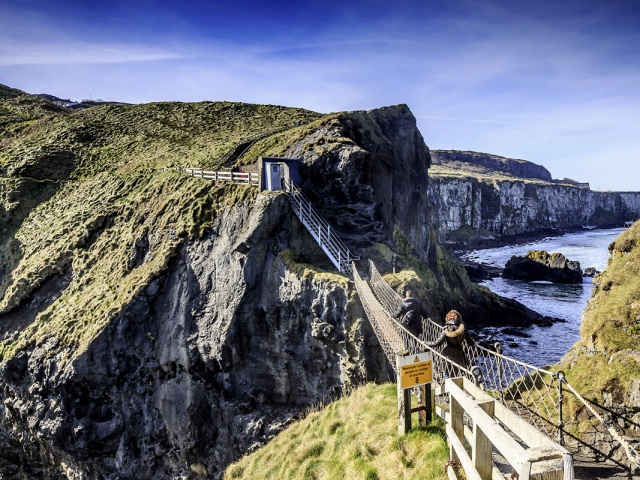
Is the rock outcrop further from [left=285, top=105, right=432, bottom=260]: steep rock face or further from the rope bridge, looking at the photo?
the rope bridge

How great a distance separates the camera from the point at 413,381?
7.78m

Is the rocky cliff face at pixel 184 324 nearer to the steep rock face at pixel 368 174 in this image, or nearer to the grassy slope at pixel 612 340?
the steep rock face at pixel 368 174

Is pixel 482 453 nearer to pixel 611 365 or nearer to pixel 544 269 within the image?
pixel 611 365

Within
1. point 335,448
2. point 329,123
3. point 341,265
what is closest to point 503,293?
point 329,123

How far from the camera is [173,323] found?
797 inches

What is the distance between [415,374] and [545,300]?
49822 millimetres

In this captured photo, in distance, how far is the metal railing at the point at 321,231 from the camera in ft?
61.8

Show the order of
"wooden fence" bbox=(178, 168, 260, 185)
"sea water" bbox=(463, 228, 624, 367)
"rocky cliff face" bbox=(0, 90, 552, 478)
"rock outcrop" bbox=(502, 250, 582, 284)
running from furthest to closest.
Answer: "rock outcrop" bbox=(502, 250, 582, 284), "sea water" bbox=(463, 228, 624, 367), "wooden fence" bbox=(178, 168, 260, 185), "rocky cliff face" bbox=(0, 90, 552, 478)

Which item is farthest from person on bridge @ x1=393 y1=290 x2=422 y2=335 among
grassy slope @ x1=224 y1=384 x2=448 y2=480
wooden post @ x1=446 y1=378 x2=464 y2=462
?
wooden post @ x1=446 y1=378 x2=464 y2=462

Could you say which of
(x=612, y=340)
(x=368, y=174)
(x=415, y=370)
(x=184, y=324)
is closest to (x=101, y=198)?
(x=184, y=324)

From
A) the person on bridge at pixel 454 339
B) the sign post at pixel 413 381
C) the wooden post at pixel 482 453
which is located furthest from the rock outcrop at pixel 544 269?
the wooden post at pixel 482 453

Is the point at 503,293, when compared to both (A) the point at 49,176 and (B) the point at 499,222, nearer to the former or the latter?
(A) the point at 49,176

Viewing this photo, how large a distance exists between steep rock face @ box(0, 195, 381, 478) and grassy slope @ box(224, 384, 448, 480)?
5.57m

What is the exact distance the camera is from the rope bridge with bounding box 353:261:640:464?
7.30 meters
